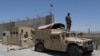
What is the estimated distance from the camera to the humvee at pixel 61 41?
14961 millimetres

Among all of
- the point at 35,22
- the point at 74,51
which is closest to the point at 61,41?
the point at 74,51

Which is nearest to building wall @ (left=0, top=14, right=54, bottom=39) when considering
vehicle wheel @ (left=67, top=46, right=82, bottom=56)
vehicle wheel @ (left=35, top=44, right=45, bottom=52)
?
vehicle wheel @ (left=35, top=44, right=45, bottom=52)

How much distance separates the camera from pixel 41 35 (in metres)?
18.6

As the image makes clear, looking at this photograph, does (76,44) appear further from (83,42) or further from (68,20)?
(68,20)

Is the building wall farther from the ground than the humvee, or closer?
farther from the ground

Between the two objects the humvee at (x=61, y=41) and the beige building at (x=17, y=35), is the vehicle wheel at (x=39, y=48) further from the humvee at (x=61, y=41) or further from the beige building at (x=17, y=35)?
the beige building at (x=17, y=35)

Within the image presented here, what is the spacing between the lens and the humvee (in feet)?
49.1

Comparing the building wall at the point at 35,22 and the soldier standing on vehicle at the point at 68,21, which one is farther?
the building wall at the point at 35,22

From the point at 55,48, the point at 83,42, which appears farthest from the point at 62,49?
the point at 83,42

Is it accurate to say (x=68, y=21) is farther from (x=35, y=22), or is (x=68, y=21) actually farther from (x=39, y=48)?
(x=35, y=22)

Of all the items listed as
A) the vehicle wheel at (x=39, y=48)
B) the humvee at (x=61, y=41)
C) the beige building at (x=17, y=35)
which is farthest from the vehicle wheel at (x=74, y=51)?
the beige building at (x=17, y=35)

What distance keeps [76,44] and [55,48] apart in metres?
2.34

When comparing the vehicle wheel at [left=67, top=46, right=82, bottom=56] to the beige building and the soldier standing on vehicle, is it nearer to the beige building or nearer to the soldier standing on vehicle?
the soldier standing on vehicle

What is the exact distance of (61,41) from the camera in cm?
1619
